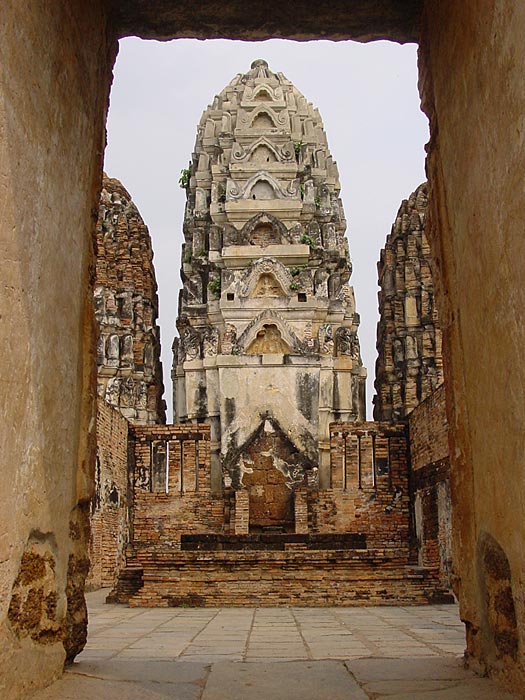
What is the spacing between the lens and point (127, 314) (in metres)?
27.9

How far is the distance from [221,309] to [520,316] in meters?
20.6

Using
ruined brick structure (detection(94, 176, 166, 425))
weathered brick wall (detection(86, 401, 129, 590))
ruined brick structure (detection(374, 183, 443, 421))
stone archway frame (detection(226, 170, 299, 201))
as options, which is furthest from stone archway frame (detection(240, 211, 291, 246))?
weathered brick wall (detection(86, 401, 129, 590))

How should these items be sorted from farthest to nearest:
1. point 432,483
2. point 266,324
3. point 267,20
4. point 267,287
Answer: point 267,287 < point 266,324 < point 432,483 < point 267,20

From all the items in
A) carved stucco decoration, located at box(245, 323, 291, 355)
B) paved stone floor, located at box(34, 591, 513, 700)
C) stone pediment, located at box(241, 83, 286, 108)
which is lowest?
paved stone floor, located at box(34, 591, 513, 700)

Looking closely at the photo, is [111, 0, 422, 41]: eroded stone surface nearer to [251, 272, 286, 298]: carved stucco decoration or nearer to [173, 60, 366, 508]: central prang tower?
[173, 60, 366, 508]: central prang tower

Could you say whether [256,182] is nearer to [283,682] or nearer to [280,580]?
[280,580]

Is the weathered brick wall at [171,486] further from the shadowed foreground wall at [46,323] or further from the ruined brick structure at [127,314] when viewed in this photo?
the shadowed foreground wall at [46,323]

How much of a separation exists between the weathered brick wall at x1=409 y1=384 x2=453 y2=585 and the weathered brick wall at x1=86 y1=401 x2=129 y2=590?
6001mm

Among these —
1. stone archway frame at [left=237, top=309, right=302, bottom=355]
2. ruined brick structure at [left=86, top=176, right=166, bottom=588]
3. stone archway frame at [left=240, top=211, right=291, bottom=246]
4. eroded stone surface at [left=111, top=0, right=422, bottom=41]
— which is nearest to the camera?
eroded stone surface at [left=111, top=0, right=422, bottom=41]

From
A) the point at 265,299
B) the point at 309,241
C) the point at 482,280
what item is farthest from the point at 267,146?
the point at 482,280

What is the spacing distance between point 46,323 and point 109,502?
12846 millimetres

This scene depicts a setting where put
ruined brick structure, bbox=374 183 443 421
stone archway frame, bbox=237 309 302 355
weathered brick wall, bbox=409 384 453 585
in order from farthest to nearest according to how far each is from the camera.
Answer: ruined brick structure, bbox=374 183 443 421 < stone archway frame, bbox=237 309 302 355 < weathered brick wall, bbox=409 384 453 585

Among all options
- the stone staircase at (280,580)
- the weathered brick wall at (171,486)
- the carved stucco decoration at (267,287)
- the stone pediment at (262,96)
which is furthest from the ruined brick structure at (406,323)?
the stone staircase at (280,580)

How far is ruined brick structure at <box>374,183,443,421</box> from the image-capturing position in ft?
89.2
